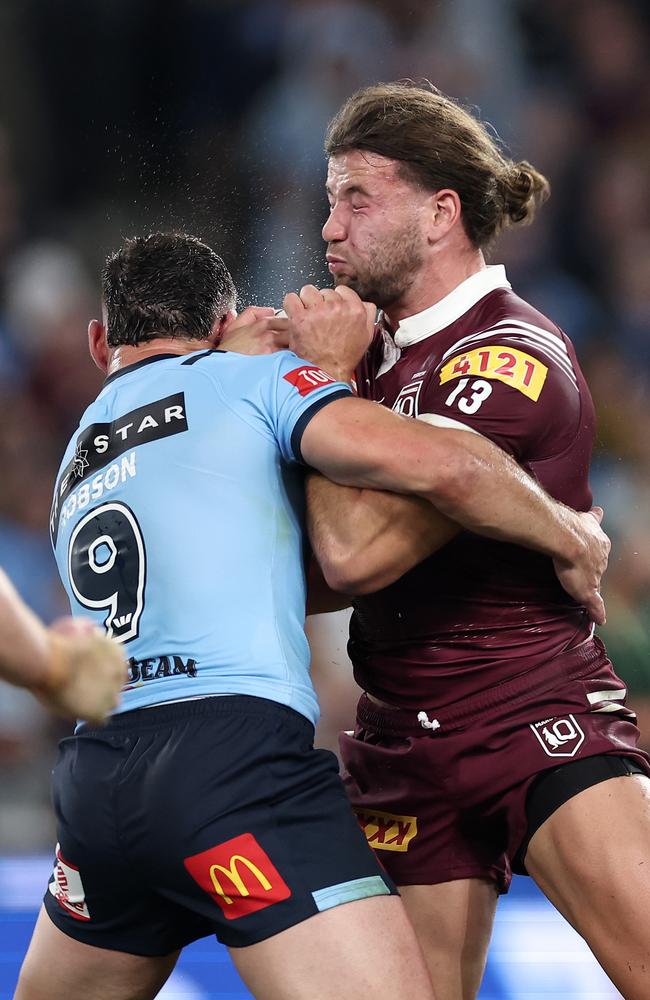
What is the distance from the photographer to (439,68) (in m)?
7.02

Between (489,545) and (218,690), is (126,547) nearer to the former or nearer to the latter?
(218,690)

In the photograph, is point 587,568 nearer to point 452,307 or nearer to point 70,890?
point 452,307

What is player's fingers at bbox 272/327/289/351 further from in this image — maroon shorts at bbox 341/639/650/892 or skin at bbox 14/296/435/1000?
maroon shorts at bbox 341/639/650/892

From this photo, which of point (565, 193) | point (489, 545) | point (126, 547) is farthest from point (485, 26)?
point (126, 547)

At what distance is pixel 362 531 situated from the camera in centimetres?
256

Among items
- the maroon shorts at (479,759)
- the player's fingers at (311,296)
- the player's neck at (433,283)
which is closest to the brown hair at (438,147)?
the player's neck at (433,283)

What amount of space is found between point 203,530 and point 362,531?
1.11 ft

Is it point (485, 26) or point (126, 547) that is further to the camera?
point (485, 26)

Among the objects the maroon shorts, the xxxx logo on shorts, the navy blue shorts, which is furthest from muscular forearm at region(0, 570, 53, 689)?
the xxxx logo on shorts

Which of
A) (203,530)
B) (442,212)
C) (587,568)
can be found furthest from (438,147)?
(203,530)

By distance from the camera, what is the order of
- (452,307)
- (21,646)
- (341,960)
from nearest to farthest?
(21,646)
(341,960)
(452,307)

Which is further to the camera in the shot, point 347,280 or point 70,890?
point 347,280

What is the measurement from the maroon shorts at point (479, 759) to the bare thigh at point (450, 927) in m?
0.03

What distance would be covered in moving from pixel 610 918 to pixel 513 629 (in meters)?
0.65
